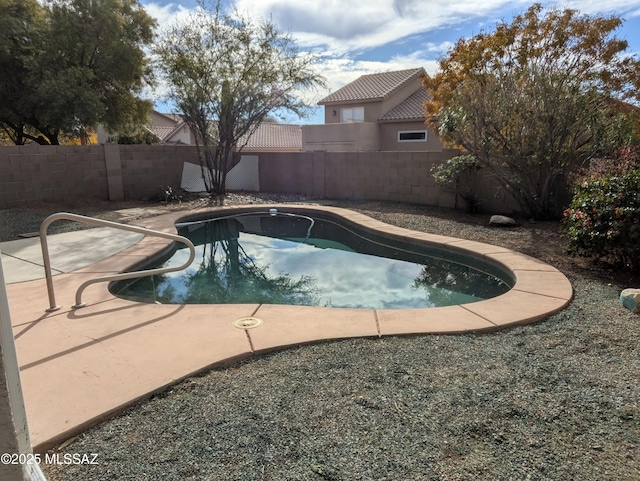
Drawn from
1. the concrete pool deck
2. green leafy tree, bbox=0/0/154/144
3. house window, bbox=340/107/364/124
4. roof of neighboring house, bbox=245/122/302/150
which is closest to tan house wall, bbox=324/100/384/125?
house window, bbox=340/107/364/124

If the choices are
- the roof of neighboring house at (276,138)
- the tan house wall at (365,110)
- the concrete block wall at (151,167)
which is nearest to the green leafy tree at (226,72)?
the concrete block wall at (151,167)

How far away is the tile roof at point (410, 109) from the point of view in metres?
21.5

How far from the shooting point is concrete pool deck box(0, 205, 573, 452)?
251 cm

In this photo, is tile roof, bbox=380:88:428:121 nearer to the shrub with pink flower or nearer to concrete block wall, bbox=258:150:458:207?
concrete block wall, bbox=258:150:458:207

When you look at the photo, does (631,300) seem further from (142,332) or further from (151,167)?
(151,167)

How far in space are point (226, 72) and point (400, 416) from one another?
11601mm

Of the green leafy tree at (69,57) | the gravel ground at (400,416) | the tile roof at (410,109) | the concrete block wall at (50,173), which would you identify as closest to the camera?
the gravel ground at (400,416)

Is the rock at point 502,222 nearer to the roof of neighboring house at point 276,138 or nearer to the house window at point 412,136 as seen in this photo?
the house window at point 412,136

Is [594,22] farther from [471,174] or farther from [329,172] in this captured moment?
[329,172]

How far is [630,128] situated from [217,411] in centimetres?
916

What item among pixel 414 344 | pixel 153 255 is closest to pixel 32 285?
pixel 153 255

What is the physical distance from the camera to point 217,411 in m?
2.38

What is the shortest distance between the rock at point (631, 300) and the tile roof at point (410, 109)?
18186mm

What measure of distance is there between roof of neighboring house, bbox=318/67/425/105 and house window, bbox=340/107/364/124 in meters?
0.55
